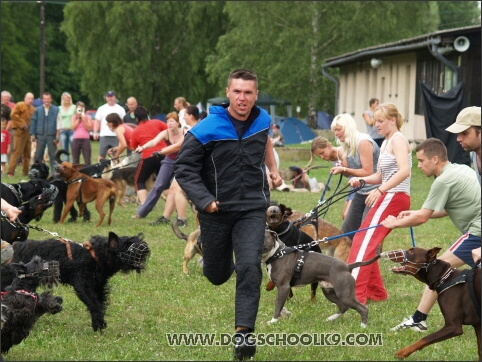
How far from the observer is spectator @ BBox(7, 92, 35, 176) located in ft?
81.8

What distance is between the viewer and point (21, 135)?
25062mm

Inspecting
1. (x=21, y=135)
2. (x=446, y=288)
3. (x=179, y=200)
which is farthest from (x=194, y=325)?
(x=21, y=135)

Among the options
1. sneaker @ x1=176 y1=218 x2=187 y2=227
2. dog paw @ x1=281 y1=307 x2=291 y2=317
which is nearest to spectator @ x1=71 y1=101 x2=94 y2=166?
→ sneaker @ x1=176 y1=218 x2=187 y2=227

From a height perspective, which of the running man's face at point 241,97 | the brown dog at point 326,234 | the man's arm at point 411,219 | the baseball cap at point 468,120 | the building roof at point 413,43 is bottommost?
the brown dog at point 326,234

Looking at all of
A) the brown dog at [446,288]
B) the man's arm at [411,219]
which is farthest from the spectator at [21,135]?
the brown dog at [446,288]

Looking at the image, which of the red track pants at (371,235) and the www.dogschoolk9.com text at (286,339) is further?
the red track pants at (371,235)

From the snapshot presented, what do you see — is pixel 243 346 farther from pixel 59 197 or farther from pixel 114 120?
pixel 114 120

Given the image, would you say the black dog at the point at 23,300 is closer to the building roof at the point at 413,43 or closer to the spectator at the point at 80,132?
the spectator at the point at 80,132

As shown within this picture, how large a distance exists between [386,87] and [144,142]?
22.9 meters

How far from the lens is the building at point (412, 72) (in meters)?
27.8

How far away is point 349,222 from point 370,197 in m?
1.08

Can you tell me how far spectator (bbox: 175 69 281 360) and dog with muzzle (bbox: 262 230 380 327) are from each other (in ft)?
4.32

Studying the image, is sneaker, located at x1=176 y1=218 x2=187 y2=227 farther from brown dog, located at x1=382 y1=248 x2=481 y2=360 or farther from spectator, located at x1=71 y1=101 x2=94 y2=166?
brown dog, located at x1=382 y1=248 x2=481 y2=360

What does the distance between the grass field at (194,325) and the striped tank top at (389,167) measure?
1.12 meters
